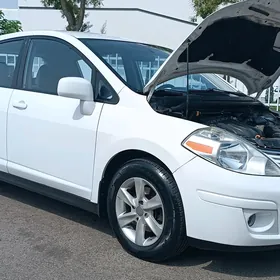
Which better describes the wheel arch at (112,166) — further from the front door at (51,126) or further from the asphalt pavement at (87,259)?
the asphalt pavement at (87,259)

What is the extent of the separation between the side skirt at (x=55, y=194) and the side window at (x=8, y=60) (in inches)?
37.1

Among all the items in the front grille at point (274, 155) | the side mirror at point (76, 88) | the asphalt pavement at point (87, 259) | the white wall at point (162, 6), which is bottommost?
the asphalt pavement at point (87, 259)

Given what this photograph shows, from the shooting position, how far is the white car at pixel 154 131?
10.5ft

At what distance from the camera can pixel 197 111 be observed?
3.92m

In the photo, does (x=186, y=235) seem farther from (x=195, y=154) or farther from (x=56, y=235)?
(x=56, y=235)

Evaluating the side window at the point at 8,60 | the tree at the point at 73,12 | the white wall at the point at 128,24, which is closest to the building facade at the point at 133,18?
the white wall at the point at 128,24

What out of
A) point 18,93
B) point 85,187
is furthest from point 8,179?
point 85,187

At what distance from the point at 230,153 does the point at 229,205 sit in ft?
1.18

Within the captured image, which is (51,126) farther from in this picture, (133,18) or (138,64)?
(133,18)

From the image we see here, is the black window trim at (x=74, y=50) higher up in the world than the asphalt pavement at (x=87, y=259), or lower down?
higher up

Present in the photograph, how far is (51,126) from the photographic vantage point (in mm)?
4168

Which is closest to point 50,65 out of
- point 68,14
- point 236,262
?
point 236,262

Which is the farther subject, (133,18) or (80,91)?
(133,18)

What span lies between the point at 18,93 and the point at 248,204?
257cm
